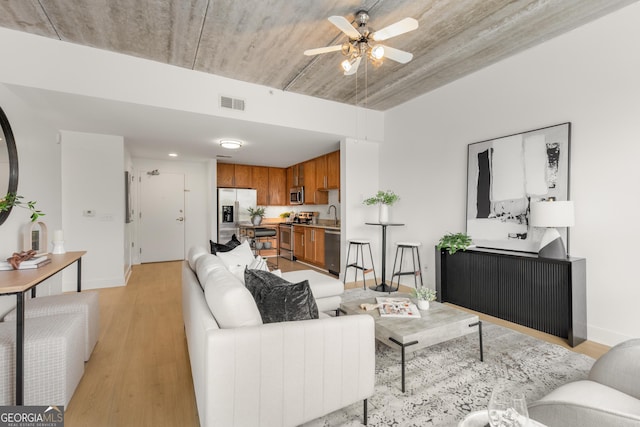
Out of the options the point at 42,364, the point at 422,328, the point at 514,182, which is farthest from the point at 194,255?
the point at 514,182

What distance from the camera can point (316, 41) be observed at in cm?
283

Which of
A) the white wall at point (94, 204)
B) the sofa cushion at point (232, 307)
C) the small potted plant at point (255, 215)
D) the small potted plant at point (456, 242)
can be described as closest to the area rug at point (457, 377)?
the sofa cushion at point (232, 307)

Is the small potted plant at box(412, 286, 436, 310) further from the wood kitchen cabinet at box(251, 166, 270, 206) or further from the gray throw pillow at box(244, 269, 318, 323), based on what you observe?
the wood kitchen cabinet at box(251, 166, 270, 206)

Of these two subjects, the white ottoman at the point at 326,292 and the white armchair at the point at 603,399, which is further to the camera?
the white ottoman at the point at 326,292

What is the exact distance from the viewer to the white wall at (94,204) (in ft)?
13.9

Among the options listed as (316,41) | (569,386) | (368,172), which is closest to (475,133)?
(368,172)

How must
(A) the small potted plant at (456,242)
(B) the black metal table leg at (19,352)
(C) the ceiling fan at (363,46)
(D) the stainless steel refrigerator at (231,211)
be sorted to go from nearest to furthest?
(B) the black metal table leg at (19,352)
(C) the ceiling fan at (363,46)
(A) the small potted plant at (456,242)
(D) the stainless steel refrigerator at (231,211)

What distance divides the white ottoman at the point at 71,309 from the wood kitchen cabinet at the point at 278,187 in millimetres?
5181

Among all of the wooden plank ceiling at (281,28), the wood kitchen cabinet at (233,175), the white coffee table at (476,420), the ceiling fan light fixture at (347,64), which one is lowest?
the white coffee table at (476,420)

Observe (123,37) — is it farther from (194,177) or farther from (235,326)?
(194,177)

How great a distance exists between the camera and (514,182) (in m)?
3.21

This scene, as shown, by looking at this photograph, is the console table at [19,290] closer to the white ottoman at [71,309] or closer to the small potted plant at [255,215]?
the white ottoman at [71,309]

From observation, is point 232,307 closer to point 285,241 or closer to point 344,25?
point 344,25

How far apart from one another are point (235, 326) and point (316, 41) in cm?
269
